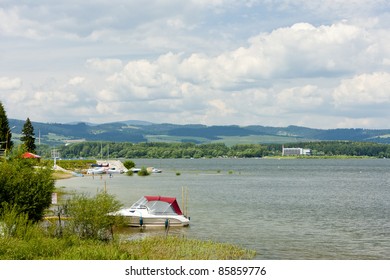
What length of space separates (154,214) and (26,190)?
49.0ft

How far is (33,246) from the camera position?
2392 centimetres

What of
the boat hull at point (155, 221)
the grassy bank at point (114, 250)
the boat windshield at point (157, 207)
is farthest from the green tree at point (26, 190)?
the boat windshield at point (157, 207)

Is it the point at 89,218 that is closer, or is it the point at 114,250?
the point at 114,250

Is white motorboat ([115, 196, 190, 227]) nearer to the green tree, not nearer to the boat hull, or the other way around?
the boat hull

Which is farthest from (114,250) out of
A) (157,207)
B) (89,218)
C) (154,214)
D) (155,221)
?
(157,207)

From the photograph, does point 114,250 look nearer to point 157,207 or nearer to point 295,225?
point 157,207

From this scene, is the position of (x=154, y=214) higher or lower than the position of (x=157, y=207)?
lower

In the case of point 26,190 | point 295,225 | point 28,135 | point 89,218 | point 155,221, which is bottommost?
point 295,225

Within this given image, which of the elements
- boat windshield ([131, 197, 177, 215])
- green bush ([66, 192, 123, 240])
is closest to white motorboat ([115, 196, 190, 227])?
boat windshield ([131, 197, 177, 215])

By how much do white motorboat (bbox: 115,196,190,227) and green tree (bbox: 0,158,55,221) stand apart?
10609 millimetres

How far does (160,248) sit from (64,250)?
8.41m

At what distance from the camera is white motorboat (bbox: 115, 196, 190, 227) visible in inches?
1779

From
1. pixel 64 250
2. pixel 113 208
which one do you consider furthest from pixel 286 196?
pixel 64 250

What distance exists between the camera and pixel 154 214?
151ft
